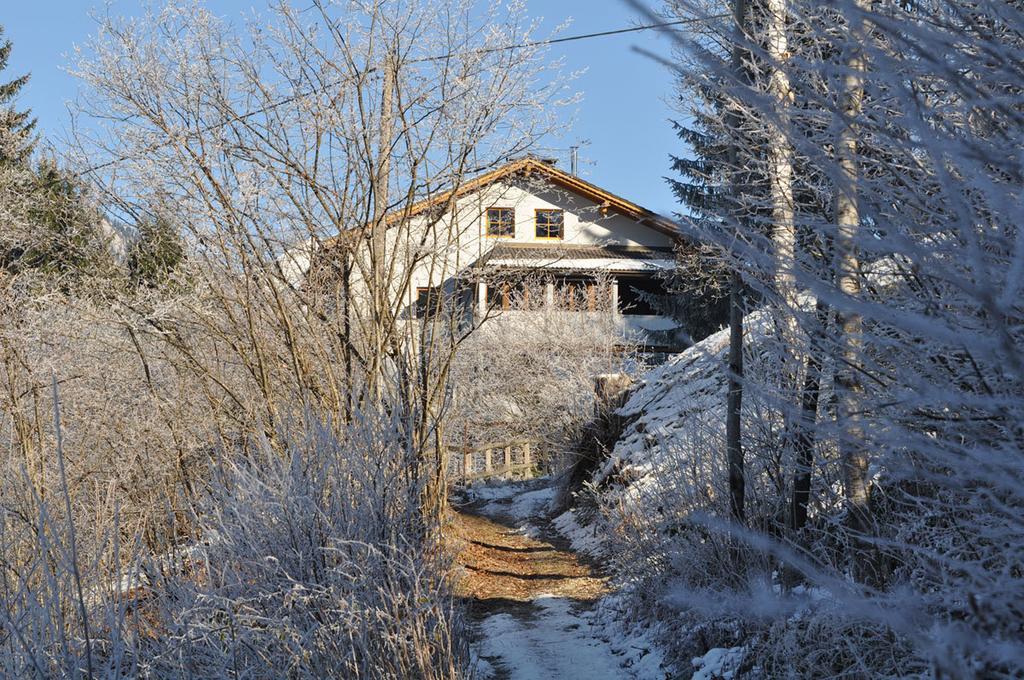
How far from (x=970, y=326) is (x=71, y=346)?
33.5 feet

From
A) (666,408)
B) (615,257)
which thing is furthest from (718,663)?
(615,257)

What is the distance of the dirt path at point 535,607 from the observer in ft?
20.6

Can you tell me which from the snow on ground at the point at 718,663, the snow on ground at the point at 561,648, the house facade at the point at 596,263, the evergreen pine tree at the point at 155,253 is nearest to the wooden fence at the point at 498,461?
the house facade at the point at 596,263

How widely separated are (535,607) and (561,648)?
1.56 m

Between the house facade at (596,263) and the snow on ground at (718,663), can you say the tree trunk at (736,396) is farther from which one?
the house facade at (596,263)

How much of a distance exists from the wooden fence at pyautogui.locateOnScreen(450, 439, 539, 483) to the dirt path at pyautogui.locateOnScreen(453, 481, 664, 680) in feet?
22.1

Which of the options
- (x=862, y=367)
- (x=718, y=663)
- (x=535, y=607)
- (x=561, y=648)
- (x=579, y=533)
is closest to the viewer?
(x=862, y=367)

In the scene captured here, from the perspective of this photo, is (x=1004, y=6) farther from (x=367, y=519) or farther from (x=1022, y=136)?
(x=367, y=519)

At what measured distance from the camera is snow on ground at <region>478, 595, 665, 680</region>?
6.11 metres

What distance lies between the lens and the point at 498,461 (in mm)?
22422

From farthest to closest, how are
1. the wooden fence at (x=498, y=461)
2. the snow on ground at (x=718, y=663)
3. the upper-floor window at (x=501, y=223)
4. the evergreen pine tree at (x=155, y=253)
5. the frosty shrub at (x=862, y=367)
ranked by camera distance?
the wooden fence at (x=498, y=461), the upper-floor window at (x=501, y=223), the evergreen pine tree at (x=155, y=253), the snow on ground at (x=718, y=663), the frosty shrub at (x=862, y=367)

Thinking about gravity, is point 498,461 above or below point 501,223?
below

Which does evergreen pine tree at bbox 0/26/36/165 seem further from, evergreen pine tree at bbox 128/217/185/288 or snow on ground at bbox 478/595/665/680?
snow on ground at bbox 478/595/665/680

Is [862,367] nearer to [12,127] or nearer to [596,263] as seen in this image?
[12,127]
